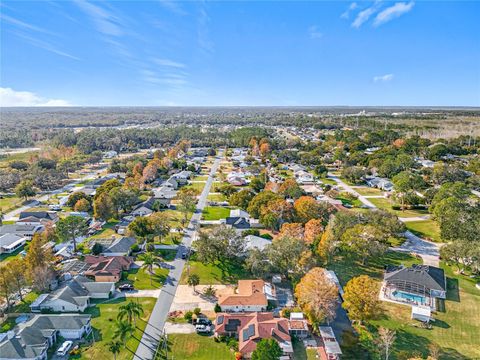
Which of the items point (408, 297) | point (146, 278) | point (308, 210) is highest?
point (308, 210)

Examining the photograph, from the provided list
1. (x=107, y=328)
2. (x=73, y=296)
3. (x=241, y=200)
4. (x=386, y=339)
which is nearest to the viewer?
(x=386, y=339)

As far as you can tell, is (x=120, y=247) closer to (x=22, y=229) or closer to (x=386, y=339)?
(x=22, y=229)

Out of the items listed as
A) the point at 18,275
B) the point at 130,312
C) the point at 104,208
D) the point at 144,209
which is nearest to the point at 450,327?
the point at 130,312

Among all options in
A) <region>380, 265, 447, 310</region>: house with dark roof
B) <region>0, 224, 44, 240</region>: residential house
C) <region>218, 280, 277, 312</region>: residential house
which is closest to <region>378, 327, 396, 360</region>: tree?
<region>380, 265, 447, 310</region>: house with dark roof

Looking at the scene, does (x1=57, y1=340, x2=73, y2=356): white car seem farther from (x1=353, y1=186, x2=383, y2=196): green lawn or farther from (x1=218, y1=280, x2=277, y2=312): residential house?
(x1=353, y1=186, x2=383, y2=196): green lawn

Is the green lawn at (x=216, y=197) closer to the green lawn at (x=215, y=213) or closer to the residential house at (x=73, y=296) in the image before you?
the green lawn at (x=215, y=213)

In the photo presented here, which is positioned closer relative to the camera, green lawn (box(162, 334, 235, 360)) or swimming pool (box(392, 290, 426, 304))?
green lawn (box(162, 334, 235, 360))

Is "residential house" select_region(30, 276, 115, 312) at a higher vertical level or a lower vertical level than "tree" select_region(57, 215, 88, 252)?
lower
